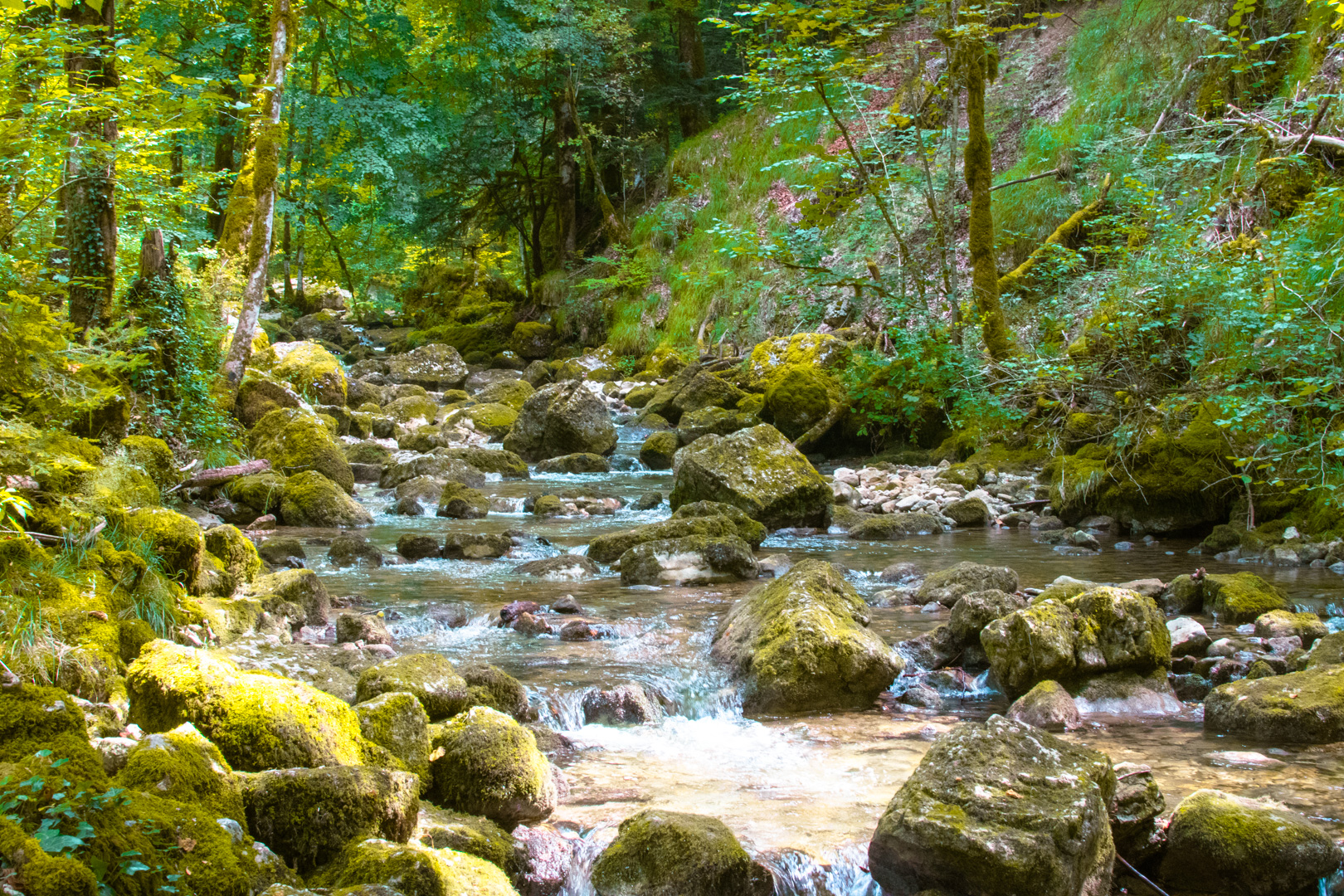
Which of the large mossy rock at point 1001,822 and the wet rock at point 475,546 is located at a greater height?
the large mossy rock at point 1001,822

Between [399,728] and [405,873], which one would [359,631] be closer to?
[399,728]

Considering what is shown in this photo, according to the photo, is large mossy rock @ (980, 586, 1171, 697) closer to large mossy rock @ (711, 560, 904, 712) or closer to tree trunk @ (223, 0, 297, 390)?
large mossy rock @ (711, 560, 904, 712)

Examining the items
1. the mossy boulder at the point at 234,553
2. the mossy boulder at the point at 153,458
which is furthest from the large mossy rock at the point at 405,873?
the mossy boulder at the point at 153,458

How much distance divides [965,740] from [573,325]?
→ 21972 millimetres

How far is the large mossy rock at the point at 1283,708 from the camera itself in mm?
4336

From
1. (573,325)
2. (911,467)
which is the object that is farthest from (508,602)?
(573,325)

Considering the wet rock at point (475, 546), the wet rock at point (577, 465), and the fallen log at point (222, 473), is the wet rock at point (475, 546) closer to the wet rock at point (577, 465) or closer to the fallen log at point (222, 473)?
the fallen log at point (222, 473)

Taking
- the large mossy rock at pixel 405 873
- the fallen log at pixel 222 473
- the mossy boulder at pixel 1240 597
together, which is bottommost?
the mossy boulder at pixel 1240 597

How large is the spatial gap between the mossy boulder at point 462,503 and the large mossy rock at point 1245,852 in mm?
8636

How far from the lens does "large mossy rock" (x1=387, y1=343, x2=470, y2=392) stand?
21.0 m

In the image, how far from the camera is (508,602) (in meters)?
7.13

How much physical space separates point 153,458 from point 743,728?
6.10 meters

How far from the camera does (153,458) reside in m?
8.11

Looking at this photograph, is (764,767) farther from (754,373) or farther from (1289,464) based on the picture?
(754,373)
